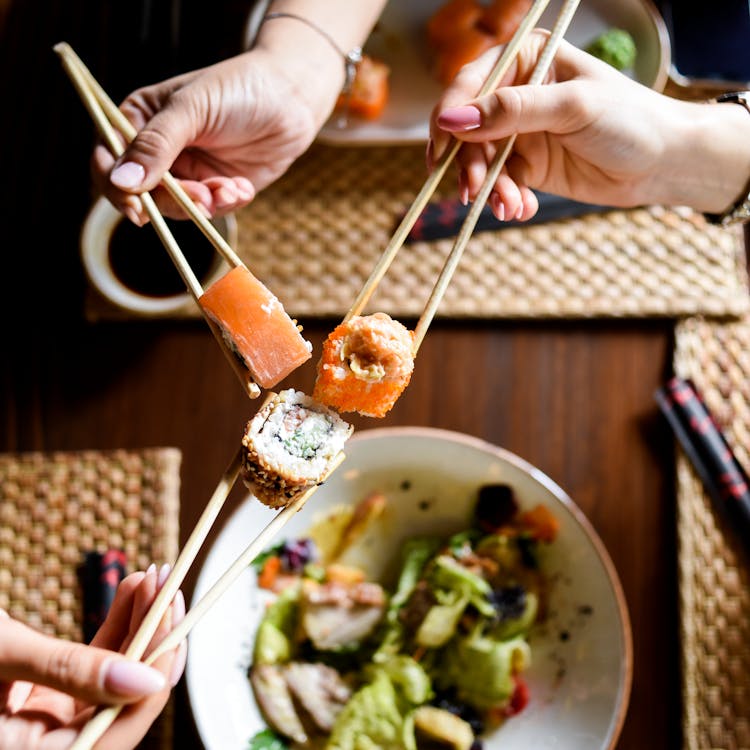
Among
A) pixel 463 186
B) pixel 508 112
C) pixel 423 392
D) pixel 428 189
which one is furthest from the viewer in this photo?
pixel 423 392

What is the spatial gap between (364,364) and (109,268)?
0.80 metres

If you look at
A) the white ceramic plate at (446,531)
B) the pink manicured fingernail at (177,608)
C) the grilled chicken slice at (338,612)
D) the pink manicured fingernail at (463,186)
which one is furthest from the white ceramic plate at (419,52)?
the pink manicured fingernail at (177,608)

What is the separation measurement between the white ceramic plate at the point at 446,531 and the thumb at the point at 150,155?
1.83ft

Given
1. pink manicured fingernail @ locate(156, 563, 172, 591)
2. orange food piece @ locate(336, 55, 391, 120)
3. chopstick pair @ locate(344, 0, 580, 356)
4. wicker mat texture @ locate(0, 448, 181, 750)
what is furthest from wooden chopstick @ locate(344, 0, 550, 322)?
wicker mat texture @ locate(0, 448, 181, 750)

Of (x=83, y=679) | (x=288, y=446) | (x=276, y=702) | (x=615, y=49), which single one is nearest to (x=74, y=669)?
(x=83, y=679)

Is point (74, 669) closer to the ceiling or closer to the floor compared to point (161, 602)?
closer to the floor

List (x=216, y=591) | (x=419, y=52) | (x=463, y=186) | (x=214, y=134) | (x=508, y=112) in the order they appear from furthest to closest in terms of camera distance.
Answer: (x=419, y=52)
(x=214, y=134)
(x=463, y=186)
(x=508, y=112)
(x=216, y=591)

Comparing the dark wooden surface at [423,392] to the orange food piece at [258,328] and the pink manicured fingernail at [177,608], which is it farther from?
the orange food piece at [258,328]

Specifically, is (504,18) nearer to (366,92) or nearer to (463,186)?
(366,92)

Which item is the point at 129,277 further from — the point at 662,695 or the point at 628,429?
the point at 662,695

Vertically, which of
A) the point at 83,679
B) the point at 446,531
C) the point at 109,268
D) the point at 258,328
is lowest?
the point at 446,531

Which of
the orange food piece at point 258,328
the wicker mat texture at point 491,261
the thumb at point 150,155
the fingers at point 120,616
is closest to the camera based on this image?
the orange food piece at point 258,328

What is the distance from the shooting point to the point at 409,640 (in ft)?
4.50

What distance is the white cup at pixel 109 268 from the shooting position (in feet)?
4.58
